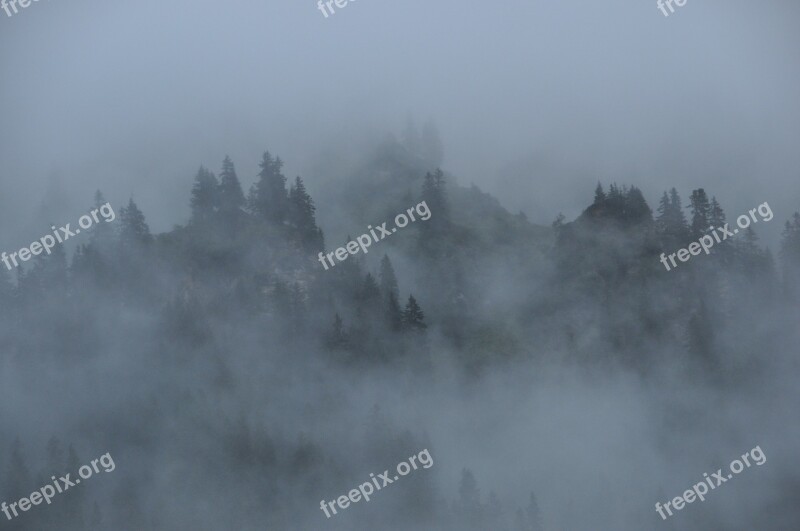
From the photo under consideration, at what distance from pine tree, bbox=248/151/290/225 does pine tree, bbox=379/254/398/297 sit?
1194cm

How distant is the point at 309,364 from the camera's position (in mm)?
116000

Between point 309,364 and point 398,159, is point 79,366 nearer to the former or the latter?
point 309,364

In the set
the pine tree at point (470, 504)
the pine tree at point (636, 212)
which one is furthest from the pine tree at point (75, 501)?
the pine tree at point (636, 212)

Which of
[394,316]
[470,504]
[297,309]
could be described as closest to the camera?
[470,504]

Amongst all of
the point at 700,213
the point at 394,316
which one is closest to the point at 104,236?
the point at 394,316

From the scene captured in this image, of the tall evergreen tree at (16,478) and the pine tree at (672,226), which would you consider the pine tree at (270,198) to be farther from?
the pine tree at (672,226)

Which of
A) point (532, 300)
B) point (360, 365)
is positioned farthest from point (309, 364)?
point (532, 300)

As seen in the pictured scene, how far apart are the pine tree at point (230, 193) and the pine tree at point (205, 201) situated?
505 mm

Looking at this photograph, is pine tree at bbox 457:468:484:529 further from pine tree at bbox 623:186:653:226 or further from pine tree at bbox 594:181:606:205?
pine tree at bbox 594:181:606:205

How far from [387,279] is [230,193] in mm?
18713

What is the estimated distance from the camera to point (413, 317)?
117312mm

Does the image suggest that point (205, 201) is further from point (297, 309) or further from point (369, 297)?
point (369, 297)

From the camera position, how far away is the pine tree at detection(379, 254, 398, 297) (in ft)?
390

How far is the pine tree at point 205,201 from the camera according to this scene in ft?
405
